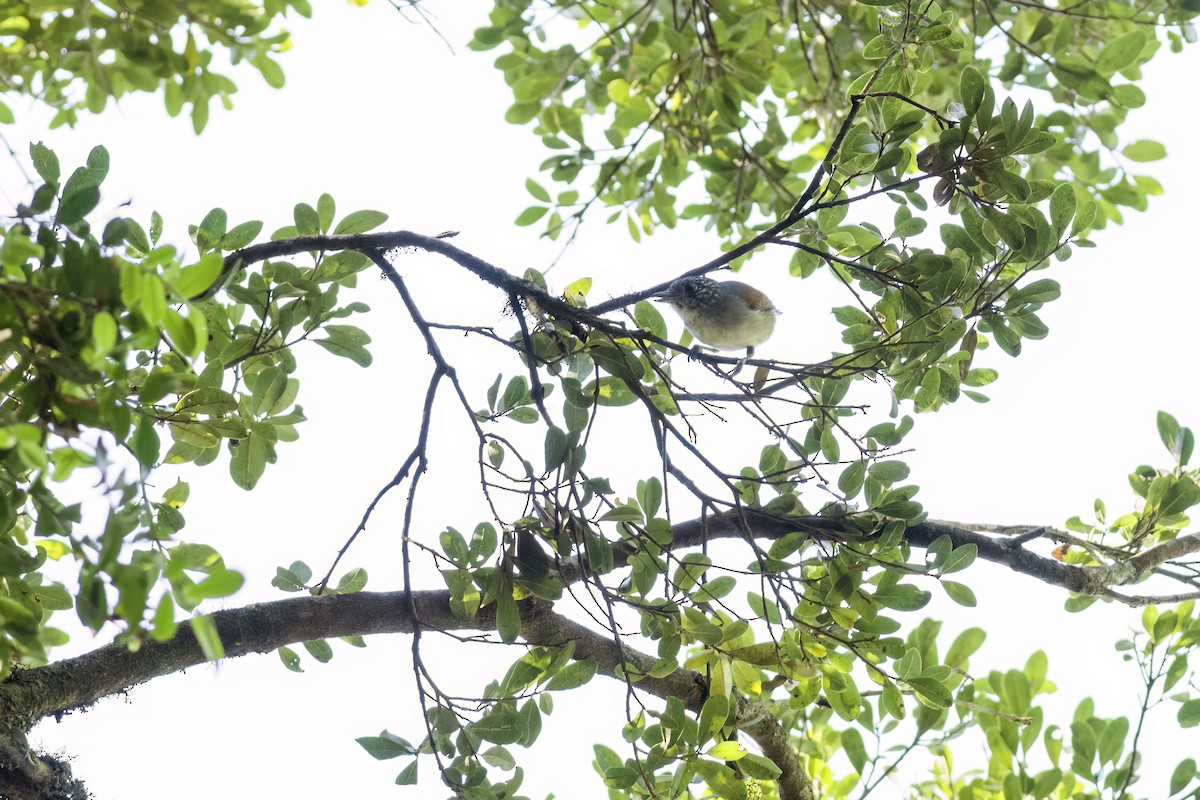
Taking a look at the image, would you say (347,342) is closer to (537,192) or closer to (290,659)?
(290,659)

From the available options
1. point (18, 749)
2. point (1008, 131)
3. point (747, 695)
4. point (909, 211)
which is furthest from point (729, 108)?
point (18, 749)

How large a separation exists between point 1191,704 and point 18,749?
262cm

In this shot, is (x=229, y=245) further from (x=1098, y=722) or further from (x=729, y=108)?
(x=1098, y=722)

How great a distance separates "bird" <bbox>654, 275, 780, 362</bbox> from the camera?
2.50 m

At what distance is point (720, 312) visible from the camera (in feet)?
8.22

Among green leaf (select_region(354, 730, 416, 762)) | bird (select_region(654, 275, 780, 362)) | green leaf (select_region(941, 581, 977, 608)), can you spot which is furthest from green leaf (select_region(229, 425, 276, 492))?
green leaf (select_region(941, 581, 977, 608))

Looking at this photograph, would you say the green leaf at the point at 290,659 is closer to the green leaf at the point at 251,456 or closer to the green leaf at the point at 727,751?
the green leaf at the point at 251,456

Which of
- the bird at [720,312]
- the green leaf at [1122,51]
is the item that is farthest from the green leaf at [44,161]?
the green leaf at [1122,51]

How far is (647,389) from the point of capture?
6.00 ft

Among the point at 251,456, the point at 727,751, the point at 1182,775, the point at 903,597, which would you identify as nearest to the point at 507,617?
the point at 727,751

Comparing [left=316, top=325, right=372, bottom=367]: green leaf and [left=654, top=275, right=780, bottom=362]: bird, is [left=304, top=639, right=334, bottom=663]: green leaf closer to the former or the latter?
[left=316, top=325, right=372, bottom=367]: green leaf

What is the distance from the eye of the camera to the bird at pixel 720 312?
2.50 meters

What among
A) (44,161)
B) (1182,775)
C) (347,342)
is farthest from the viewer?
(1182,775)

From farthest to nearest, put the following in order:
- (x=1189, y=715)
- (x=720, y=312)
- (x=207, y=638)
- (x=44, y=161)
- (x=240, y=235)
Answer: (x=720, y=312) < (x=1189, y=715) < (x=240, y=235) < (x=44, y=161) < (x=207, y=638)
